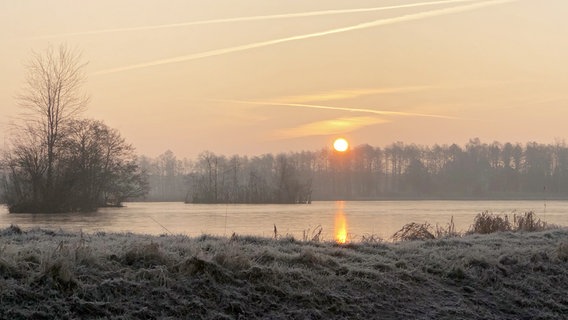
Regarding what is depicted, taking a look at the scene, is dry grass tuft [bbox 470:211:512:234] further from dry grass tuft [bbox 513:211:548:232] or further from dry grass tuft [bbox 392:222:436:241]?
dry grass tuft [bbox 392:222:436:241]

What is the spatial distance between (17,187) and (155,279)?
40.8 metres

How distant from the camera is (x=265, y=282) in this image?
6.43 metres

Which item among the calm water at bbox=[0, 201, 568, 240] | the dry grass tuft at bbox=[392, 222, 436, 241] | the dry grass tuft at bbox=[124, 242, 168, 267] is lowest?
the calm water at bbox=[0, 201, 568, 240]

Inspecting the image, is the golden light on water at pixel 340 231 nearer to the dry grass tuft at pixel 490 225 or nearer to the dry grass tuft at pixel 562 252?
the dry grass tuft at pixel 490 225

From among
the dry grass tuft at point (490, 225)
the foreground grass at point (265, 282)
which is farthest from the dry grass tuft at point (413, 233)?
the foreground grass at point (265, 282)

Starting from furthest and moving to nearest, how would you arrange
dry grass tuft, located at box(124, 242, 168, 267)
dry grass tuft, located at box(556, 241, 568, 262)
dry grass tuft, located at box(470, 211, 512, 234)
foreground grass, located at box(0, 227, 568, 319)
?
dry grass tuft, located at box(470, 211, 512, 234), dry grass tuft, located at box(556, 241, 568, 262), dry grass tuft, located at box(124, 242, 168, 267), foreground grass, located at box(0, 227, 568, 319)

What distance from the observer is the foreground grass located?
5473 mm

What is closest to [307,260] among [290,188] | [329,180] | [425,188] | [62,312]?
[62,312]

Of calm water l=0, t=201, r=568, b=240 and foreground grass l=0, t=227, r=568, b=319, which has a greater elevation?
foreground grass l=0, t=227, r=568, b=319

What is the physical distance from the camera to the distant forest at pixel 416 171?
10875 cm

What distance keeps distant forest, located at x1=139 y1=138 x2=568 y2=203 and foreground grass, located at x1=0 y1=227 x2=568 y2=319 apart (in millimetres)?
88489

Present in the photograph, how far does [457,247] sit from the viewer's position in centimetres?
964

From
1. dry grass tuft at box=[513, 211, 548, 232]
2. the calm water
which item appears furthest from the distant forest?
dry grass tuft at box=[513, 211, 548, 232]

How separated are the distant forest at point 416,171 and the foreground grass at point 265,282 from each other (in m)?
88.5
